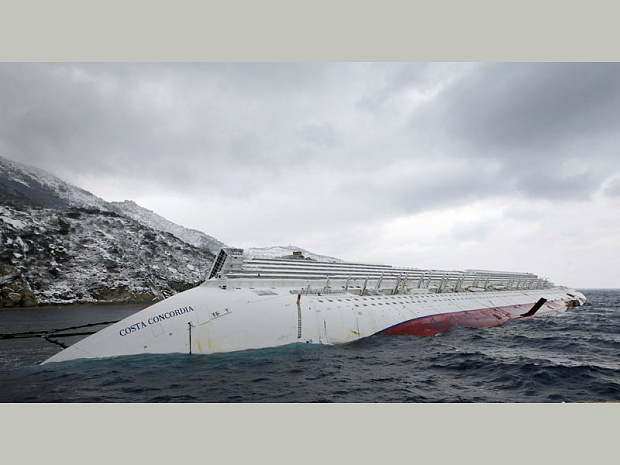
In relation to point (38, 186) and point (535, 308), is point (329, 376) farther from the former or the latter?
point (38, 186)

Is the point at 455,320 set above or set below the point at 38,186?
below

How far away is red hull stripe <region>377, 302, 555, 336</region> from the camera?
21.4m

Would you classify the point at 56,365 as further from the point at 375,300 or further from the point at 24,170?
the point at 24,170

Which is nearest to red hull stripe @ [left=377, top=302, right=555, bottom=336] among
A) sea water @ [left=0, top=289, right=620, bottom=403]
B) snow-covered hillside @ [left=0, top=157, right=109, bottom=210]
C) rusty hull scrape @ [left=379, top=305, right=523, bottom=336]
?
rusty hull scrape @ [left=379, top=305, right=523, bottom=336]

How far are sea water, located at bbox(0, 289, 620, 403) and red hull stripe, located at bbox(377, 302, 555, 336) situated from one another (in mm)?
5044

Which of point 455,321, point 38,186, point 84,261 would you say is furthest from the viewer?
point 38,186

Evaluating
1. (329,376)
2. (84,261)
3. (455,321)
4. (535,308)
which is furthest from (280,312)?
(84,261)

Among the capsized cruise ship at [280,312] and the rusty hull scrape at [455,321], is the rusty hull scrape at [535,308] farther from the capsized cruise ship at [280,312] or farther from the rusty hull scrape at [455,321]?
the capsized cruise ship at [280,312]

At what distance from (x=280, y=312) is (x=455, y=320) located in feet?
56.9

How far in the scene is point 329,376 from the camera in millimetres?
11414

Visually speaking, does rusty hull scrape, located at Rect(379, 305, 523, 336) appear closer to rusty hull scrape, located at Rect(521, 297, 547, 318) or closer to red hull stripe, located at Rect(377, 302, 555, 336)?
red hull stripe, located at Rect(377, 302, 555, 336)

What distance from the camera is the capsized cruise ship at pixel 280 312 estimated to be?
43.1ft

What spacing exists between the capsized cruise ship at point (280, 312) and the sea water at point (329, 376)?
1.96 ft

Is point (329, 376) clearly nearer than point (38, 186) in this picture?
Yes
